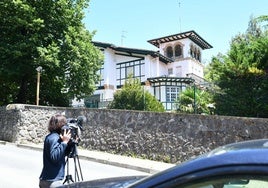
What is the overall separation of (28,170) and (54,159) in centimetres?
736

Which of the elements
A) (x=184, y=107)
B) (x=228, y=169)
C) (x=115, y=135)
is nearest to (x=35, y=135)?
(x=115, y=135)

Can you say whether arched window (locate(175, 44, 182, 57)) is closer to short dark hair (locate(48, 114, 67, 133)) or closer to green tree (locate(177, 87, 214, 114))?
green tree (locate(177, 87, 214, 114))

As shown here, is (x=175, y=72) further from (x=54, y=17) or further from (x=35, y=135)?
(x=35, y=135)

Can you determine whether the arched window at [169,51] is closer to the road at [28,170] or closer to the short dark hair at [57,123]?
the road at [28,170]

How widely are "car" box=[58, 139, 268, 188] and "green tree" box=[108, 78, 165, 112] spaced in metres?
24.0

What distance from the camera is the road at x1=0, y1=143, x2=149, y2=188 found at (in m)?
10.1

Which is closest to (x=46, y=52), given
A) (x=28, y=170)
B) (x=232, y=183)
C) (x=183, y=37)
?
(x=28, y=170)

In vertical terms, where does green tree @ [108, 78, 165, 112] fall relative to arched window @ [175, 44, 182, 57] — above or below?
below

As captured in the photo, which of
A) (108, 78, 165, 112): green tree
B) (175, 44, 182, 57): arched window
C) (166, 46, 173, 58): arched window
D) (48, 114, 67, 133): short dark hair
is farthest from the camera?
(166, 46, 173, 58): arched window

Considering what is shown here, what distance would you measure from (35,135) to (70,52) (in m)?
11.6

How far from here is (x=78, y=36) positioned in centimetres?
3338

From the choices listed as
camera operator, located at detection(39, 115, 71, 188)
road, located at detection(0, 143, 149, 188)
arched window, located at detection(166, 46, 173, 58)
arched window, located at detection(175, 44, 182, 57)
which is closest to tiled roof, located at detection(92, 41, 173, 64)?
arched window, located at detection(175, 44, 182, 57)

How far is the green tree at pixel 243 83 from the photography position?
16.9 metres

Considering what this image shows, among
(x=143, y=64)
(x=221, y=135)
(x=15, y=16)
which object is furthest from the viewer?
(x=143, y=64)
